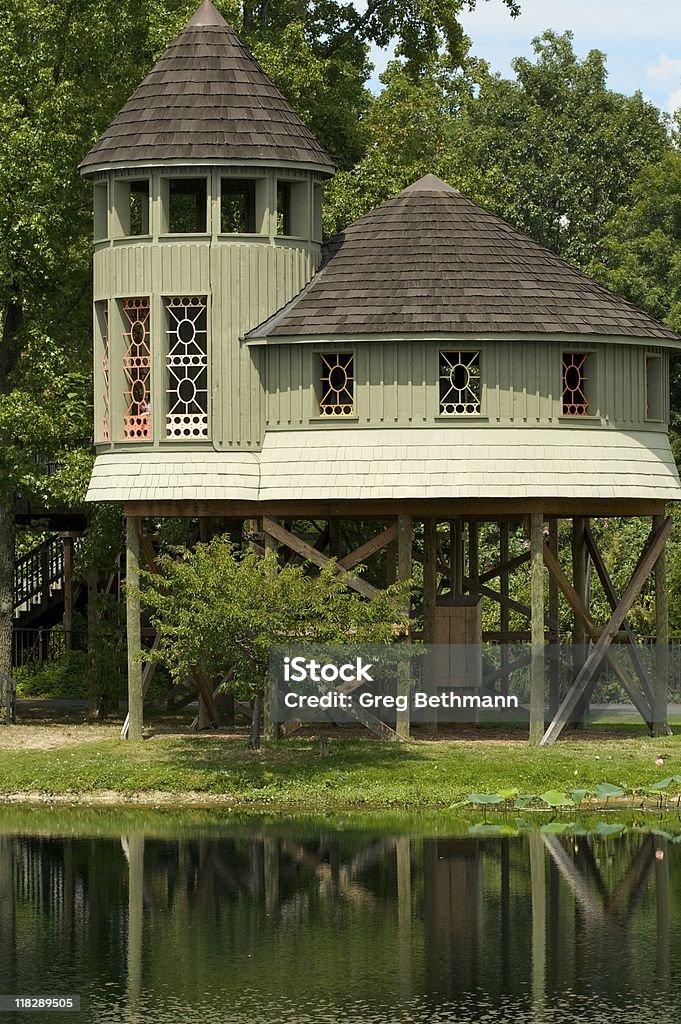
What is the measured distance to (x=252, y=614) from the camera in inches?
1267

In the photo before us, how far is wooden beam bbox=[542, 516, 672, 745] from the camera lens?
116 feet

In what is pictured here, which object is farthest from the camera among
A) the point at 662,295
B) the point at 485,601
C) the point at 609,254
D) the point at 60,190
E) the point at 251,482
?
the point at 609,254

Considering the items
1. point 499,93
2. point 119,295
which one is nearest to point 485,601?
point 119,295

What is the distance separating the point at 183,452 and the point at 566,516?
6823mm

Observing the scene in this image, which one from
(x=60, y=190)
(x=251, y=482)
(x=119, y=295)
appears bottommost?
(x=251, y=482)

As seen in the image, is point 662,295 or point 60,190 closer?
point 60,190

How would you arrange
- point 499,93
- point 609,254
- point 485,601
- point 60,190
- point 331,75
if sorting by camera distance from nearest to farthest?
point 60,190
point 331,75
point 485,601
point 609,254
point 499,93

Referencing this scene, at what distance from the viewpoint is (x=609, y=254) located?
6956 centimetres

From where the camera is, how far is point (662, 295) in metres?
58.0

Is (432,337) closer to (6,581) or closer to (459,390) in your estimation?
(459,390)

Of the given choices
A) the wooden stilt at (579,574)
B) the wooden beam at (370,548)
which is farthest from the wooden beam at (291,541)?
Result: the wooden stilt at (579,574)

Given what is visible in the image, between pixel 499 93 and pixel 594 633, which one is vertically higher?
pixel 499 93

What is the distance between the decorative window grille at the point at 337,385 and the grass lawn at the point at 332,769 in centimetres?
559

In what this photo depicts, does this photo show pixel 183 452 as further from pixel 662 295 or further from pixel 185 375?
pixel 662 295
